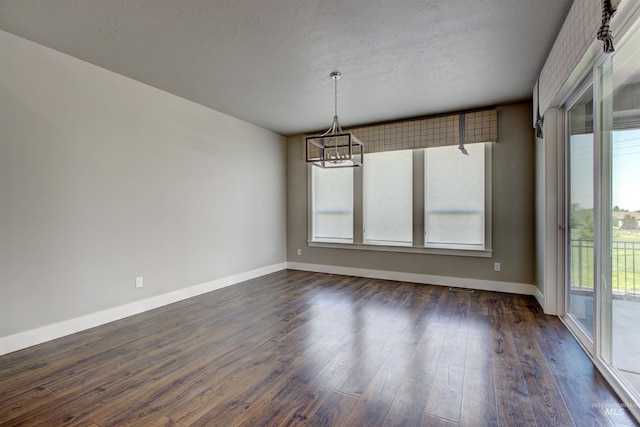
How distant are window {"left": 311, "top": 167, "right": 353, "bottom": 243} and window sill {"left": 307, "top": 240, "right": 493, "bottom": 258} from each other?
0.36ft

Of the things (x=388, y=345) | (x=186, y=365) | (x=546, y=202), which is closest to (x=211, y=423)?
(x=186, y=365)

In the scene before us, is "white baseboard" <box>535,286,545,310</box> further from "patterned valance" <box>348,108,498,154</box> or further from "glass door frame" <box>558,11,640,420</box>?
"patterned valance" <box>348,108,498,154</box>

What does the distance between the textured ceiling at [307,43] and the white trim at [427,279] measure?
2565mm

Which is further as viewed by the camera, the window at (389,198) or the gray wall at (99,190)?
the window at (389,198)

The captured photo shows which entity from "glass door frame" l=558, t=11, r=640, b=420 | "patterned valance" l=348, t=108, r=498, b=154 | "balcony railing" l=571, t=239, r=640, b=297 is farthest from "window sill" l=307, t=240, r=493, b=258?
"glass door frame" l=558, t=11, r=640, b=420

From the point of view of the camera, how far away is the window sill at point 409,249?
446 centimetres

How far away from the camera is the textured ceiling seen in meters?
2.23

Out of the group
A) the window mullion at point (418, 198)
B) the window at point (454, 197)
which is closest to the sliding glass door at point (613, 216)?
the window at point (454, 197)

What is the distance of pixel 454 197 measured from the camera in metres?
4.66

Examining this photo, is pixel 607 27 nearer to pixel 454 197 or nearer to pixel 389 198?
pixel 454 197

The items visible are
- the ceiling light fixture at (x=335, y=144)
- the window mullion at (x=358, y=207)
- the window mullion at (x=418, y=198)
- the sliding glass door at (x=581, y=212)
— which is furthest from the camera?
the window mullion at (x=358, y=207)

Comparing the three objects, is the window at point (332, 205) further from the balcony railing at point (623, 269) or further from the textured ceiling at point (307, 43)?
the balcony railing at point (623, 269)

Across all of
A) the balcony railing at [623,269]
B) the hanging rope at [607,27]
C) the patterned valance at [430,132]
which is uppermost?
the patterned valance at [430,132]

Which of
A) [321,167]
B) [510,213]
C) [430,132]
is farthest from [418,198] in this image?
[321,167]
